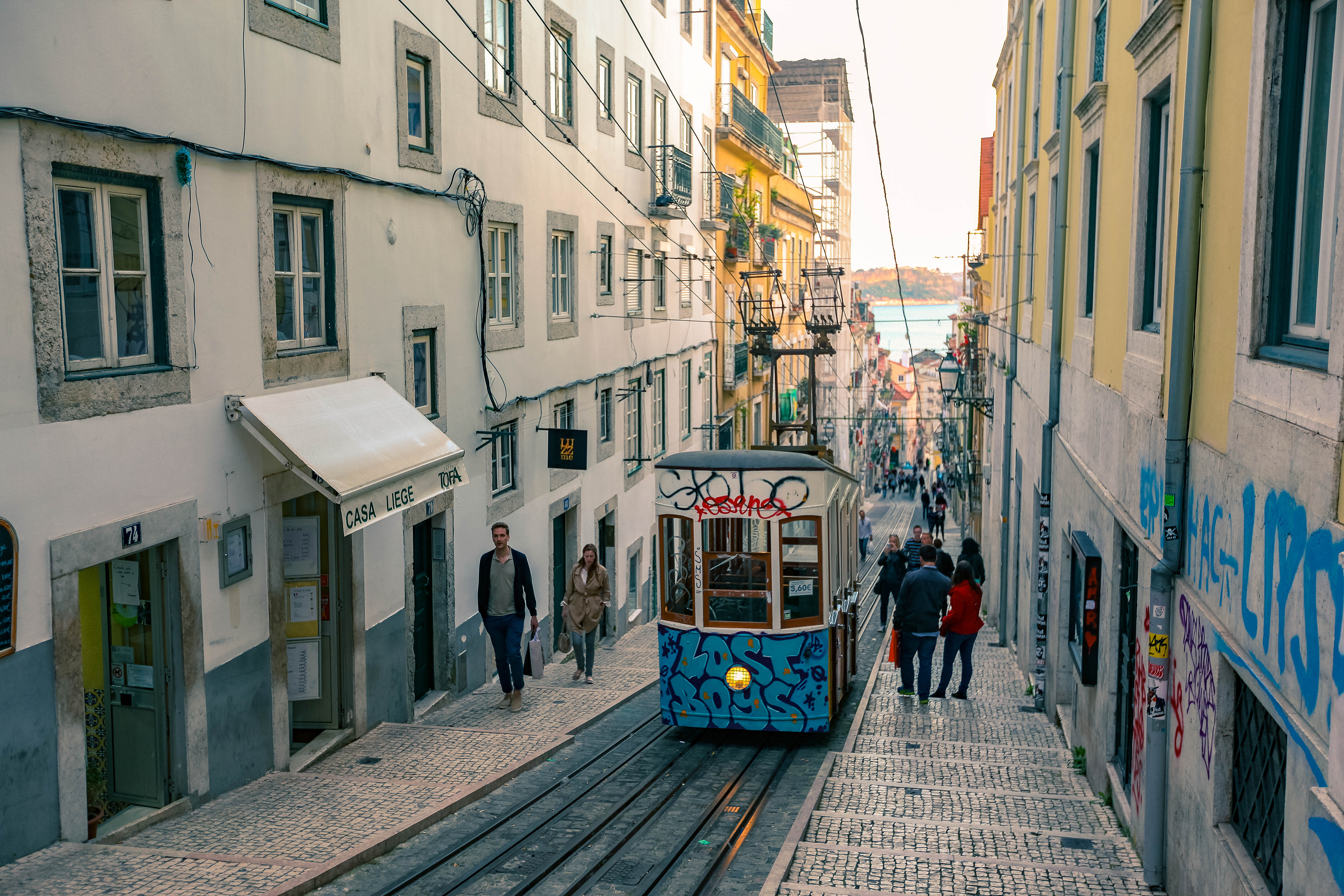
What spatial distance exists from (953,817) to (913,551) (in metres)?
9.49

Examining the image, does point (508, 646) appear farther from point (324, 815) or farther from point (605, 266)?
point (605, 266)

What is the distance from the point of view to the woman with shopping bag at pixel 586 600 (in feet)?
41.2

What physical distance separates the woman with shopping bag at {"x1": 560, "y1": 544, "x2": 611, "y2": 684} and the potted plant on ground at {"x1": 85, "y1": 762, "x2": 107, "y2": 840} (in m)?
5.70

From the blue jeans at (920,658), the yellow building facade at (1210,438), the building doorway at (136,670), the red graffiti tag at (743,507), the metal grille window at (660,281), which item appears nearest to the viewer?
the yellow building facade at (1210,438)

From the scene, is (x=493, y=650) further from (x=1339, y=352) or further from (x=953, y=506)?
(x=953, y=506)

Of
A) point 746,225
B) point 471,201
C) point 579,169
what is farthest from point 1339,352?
point 746,225

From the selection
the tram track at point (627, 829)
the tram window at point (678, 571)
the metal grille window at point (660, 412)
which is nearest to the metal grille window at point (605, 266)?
the metal grille window at point (660, 412)

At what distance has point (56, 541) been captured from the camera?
653cm

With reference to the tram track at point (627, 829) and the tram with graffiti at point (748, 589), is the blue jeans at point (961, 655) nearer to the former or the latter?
the tram with graffiti at point (748, 589)

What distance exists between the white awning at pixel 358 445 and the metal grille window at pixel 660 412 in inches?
476

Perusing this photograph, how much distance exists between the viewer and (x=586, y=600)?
12625 millimetres

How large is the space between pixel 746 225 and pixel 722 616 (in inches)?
816

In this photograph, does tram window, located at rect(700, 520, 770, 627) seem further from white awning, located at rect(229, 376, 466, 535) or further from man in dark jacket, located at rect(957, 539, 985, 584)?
man in dark jacket, located at rect(957, 539, 985, 584)

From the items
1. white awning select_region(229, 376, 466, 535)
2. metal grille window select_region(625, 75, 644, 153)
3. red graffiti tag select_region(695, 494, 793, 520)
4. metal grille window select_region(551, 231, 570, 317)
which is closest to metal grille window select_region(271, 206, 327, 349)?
white awning select_region(229, 376, 466, 535)
